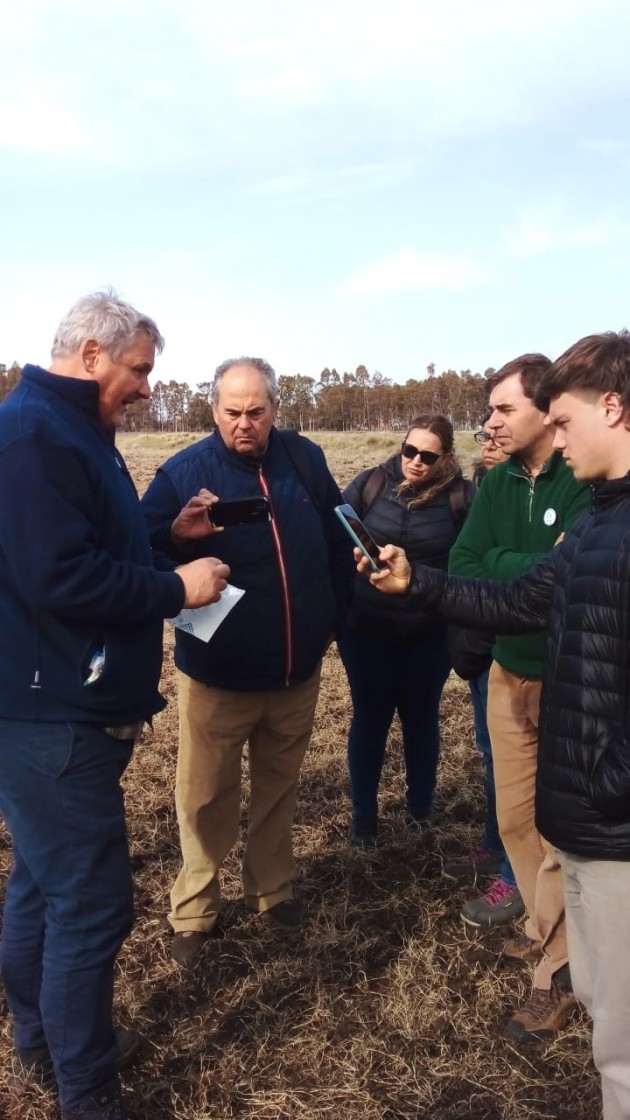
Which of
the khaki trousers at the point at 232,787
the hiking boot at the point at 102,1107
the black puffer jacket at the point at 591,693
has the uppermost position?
the black puffer jacket at the point at 591,693

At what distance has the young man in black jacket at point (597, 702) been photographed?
2.06 m

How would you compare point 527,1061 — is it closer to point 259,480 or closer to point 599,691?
A: point 599,691

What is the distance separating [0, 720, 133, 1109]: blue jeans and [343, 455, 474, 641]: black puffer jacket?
1888mm

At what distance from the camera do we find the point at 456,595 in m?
2.82

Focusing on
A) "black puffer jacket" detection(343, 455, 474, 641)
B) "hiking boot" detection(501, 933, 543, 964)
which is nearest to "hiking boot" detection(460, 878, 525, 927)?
"hiking boot" detection(501, 933, 543, 964)

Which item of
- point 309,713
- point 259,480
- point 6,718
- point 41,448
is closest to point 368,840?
point 309,713

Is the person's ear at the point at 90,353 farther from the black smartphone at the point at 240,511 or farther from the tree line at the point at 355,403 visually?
the tree line at the point at 355,403

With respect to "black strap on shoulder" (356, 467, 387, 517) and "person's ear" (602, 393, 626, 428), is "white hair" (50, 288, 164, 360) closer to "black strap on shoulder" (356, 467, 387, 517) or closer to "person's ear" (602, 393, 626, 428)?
"person's ear" (602, 393, 626, 428)

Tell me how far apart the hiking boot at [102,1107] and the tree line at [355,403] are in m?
89.0

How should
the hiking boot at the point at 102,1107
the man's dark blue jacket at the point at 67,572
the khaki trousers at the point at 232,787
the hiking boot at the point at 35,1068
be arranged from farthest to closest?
the khaki trousers at the point at 232,787
the hiking boot at the point at 35,1068
the hiking boot at the point at 102,1107
the man's dark blue jacket at the point at 67,572

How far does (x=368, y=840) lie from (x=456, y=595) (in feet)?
6.94

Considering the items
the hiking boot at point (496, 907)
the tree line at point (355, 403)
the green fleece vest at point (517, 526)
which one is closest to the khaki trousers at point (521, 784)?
the green fleece vest at point (517, 526)

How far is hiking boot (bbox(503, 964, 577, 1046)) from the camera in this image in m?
3.10

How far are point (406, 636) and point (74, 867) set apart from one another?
87.7 inches
